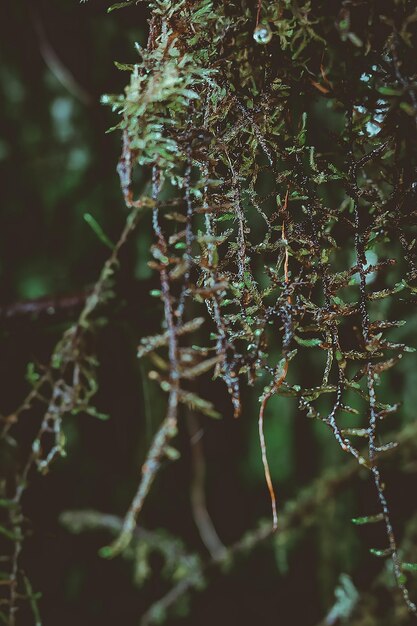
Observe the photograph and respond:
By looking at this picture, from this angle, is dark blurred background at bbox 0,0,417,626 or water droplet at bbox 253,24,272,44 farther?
dark blurred background at bbox 0,0,417,626

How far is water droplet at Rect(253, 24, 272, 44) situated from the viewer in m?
0.39

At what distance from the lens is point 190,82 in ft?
1.32

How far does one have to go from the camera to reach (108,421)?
34.1 inches

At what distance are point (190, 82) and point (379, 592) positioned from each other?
832 mm

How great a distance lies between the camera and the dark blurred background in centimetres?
83

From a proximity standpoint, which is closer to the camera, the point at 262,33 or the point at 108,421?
the point at 262,33

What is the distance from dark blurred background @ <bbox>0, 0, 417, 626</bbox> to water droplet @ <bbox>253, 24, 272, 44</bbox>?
48 cm

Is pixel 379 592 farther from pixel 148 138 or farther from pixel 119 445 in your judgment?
pixel 148 138

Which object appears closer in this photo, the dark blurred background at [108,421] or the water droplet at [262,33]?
the water droplet at [262,33]

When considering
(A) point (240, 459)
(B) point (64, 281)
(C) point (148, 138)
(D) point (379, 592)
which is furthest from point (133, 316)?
(D) point (379, 592)

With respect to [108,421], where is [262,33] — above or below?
above

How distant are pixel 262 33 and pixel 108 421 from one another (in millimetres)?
695

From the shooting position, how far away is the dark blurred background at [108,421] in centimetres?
83

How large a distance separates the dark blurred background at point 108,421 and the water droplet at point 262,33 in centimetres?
48
